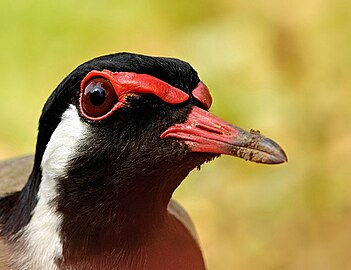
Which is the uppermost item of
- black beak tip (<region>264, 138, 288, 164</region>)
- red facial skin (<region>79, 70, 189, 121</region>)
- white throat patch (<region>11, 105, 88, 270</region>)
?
red facial skin (<region>79, 70, 189, 121</region>)

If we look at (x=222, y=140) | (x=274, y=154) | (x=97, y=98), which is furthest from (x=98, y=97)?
(x=274, y=154)

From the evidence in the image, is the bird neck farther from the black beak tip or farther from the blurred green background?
the blurred green background

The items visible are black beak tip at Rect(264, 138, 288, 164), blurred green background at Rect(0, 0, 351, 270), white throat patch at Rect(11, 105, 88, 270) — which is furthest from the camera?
blurred green background at Rect(0, 0, 351, 270)

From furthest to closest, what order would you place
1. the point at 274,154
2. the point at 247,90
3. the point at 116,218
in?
the point at 247,90, the point at 116,218, the point at 274,154

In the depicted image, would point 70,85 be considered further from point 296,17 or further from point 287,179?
point 296,17

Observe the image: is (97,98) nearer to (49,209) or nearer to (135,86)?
(135,86)

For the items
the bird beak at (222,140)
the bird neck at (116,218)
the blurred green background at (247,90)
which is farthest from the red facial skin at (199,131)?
the blurred green background at (247,90)

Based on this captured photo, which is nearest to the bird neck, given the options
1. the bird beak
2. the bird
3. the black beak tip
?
the bird

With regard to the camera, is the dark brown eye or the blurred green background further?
the blurred green background
